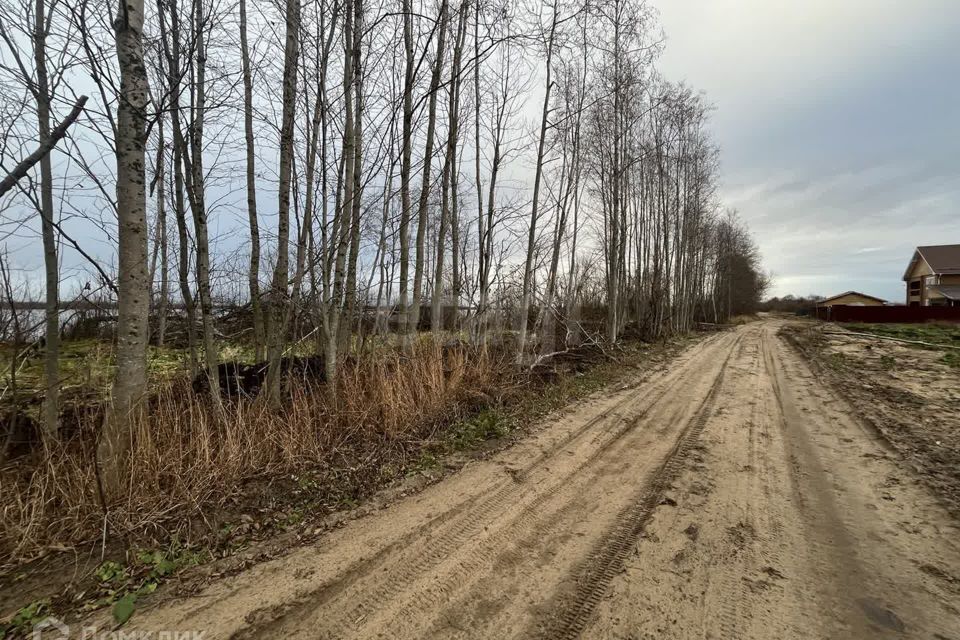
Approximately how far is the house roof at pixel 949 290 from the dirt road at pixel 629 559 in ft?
147

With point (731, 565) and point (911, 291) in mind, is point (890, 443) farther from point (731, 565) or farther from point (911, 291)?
point (911, 291)

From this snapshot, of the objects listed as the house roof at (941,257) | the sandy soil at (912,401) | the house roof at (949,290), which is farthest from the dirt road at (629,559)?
the house roof at (941,257)

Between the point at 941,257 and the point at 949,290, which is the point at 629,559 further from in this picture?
the point at 941,257

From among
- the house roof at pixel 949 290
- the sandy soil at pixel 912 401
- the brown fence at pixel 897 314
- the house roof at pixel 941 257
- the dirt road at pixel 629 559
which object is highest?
the house roof at pixel 941 257

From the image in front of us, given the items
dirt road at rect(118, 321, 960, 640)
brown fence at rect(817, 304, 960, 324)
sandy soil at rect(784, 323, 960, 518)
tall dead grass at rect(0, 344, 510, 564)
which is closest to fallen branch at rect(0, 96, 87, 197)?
tall dead grass at rect(0, 344, 510, 564)

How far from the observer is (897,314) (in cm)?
2695

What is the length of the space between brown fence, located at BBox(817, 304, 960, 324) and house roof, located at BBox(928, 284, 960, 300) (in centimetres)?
822

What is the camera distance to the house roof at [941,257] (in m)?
32.9

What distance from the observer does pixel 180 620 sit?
1839 millimetres

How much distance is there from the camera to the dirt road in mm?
1814

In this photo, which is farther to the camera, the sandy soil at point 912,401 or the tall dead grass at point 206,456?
the sandy soil at point 912,401

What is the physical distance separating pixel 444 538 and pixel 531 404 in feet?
11.3

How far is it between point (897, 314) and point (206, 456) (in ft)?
134

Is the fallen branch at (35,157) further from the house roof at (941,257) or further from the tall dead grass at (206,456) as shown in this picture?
the house roof at (941,257)
